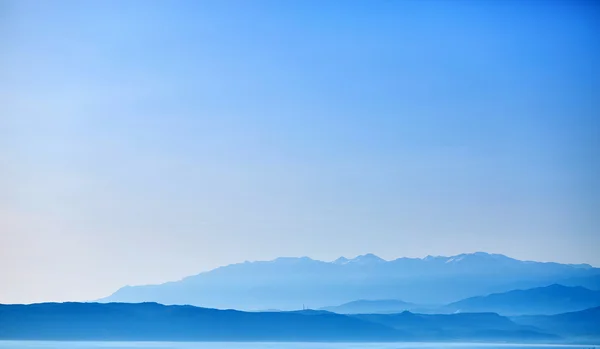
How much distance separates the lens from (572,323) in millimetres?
17891

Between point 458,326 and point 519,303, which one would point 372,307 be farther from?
point 519,303

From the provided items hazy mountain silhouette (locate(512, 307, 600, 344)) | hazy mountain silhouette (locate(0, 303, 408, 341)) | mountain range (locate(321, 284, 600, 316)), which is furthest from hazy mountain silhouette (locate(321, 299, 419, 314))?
hazy mountain silhouette (locate(512, 307, 600, 344))

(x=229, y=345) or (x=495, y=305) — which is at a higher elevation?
(x=495, y=305)

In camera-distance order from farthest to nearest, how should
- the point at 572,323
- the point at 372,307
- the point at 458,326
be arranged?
the point at 458,326 < the point at 372,307 < the point at 572,323

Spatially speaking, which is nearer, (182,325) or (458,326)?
(458,326)

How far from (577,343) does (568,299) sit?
3.40 feet

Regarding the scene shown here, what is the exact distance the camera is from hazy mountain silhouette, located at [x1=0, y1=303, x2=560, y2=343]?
59.8 ft

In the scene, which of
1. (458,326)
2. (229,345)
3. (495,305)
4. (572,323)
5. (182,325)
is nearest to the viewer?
(572,323)

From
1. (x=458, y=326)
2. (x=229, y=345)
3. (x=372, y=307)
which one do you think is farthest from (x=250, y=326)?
(x=458, y=326)

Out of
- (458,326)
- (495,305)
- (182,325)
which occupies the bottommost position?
(458,326)

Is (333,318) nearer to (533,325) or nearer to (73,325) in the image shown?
(533,325)

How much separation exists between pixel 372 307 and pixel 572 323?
4.72 m

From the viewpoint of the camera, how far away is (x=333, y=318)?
19.5m

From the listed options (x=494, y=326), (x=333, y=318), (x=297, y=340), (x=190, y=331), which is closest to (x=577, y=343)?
(x=494, y=326)
